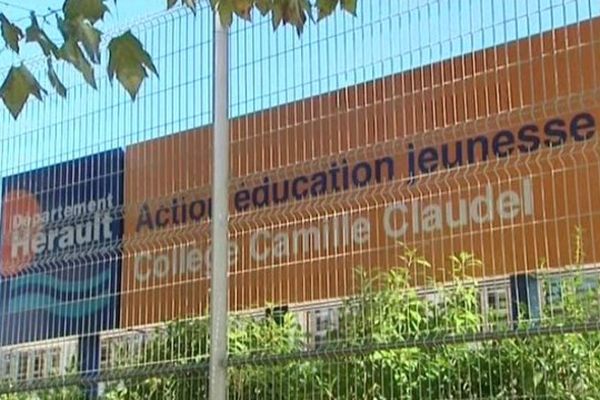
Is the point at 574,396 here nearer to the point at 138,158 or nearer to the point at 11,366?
the point at 138,158

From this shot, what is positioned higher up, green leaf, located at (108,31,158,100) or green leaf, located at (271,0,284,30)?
green leaf, located at (271,0,284,30)

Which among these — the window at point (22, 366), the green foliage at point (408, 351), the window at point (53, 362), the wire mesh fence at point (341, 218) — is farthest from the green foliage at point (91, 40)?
the window at point (22, 366)

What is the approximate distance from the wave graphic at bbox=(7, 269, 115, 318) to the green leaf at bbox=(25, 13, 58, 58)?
3.13 metres

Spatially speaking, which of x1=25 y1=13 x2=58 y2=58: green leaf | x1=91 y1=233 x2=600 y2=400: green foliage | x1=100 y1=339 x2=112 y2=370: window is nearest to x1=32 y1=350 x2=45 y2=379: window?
x1=100 y1=339 x2=112 y2=370: window

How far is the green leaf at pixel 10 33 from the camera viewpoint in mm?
2721

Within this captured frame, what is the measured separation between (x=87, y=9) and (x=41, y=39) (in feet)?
0.99

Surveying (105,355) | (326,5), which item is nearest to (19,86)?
(326,5)

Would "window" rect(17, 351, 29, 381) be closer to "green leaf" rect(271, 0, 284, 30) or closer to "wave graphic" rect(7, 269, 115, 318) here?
"wave graphic" rect(7, 269, 115, 318)

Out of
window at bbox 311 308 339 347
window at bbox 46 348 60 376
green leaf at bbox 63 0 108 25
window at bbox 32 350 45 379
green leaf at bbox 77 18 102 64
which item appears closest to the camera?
green leaf at bbox 63 0 108 25

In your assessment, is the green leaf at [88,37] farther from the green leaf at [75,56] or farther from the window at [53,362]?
the window at [53,362]

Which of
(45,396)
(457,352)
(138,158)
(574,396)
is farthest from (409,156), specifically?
(45,396)

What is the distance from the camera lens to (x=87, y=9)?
95.8 inches

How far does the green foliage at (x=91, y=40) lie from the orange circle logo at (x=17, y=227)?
3.65 meters

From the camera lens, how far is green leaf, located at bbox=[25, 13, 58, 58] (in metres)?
2.69
